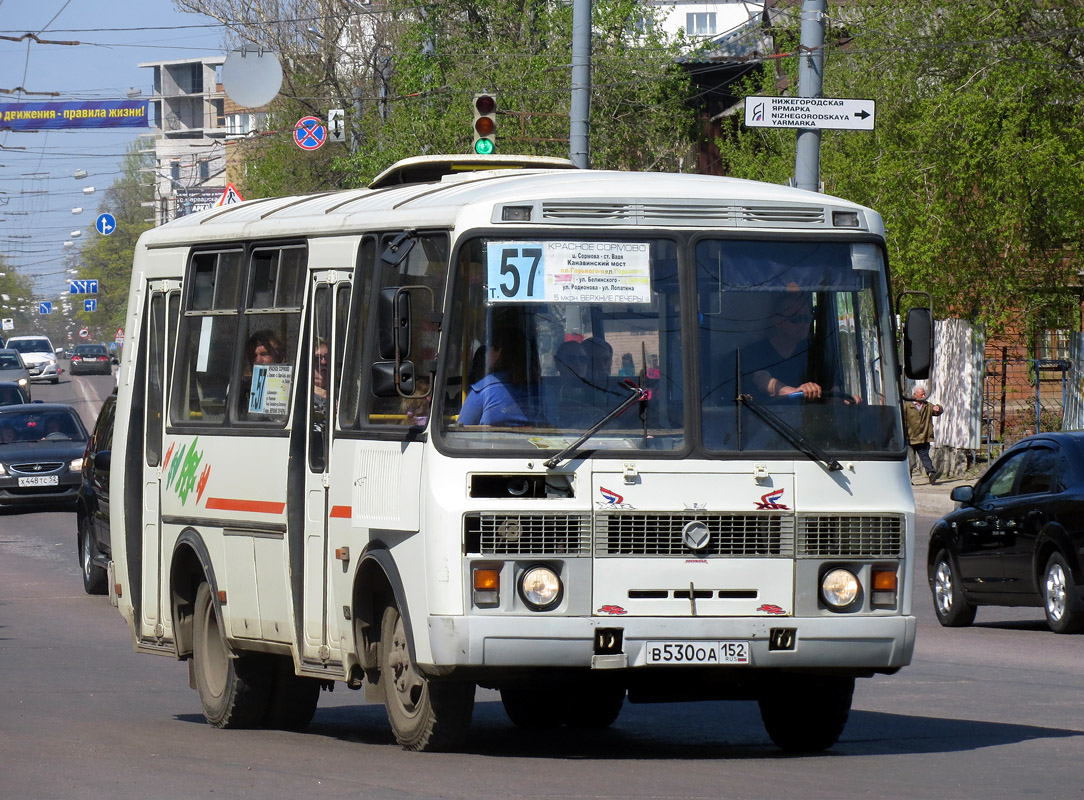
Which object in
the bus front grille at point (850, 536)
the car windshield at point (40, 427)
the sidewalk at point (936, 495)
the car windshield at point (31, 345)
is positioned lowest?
the car windshield at point (31, 345)

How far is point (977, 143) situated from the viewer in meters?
31.7

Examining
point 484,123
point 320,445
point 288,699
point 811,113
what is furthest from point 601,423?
point 484,123

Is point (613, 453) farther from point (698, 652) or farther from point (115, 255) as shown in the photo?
point (115, 255)

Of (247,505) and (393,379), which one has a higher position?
(393,379)

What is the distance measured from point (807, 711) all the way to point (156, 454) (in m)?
4.21

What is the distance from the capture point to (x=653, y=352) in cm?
858

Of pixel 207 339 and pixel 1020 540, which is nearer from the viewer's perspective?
pixel 207 339

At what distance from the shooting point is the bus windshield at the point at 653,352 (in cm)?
848

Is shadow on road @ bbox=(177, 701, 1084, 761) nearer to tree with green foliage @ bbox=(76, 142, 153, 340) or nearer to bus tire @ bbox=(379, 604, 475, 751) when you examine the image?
bus tire @ bbox=(379, 604, 475, 751)

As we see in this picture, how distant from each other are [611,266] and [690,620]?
153cm

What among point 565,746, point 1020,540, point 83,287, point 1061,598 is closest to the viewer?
point 565,746

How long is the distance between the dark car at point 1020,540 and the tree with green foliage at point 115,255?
130196 mm

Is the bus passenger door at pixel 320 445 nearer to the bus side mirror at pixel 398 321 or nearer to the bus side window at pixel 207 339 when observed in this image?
the bus side mirror at pixel 398 321

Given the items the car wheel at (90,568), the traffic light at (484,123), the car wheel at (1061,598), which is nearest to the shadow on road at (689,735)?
the car wheel at (1061,598)
